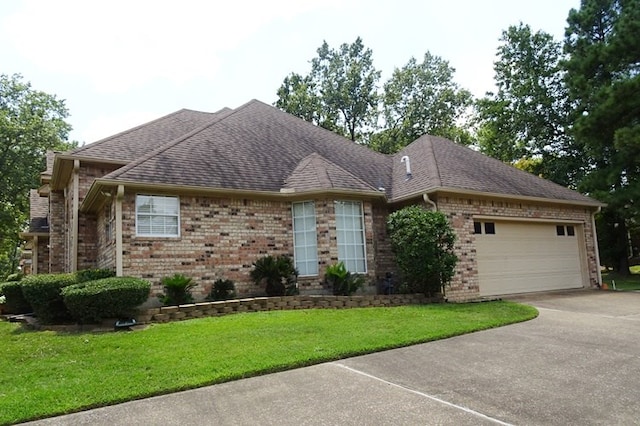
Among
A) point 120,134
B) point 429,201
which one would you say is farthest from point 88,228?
point 429,201

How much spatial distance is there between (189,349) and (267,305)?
4.16 m

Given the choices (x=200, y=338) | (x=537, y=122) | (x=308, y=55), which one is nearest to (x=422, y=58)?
(x=308, y=55)

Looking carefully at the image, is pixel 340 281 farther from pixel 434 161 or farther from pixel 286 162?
pixel 434 161

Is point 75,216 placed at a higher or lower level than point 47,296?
higher

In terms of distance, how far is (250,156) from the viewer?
13688 mm

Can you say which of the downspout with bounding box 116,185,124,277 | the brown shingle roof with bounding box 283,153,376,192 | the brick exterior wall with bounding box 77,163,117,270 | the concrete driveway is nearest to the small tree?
the brown shingle roof with bounding box 283,153,376,192

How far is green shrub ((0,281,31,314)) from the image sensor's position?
40.0 ft

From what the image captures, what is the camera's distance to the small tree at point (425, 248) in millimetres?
11352

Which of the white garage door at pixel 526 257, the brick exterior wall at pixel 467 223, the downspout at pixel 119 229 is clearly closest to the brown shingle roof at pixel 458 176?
the brick exterior wall at pixel 467 223

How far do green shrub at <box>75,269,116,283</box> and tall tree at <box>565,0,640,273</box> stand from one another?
17313 mm

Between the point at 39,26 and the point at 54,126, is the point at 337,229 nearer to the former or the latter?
the point at 39,26

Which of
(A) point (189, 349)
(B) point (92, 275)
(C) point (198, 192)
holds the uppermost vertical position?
(C) point (198, 192)

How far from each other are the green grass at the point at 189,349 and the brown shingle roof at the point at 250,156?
392 centimetres

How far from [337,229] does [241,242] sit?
267 cm
